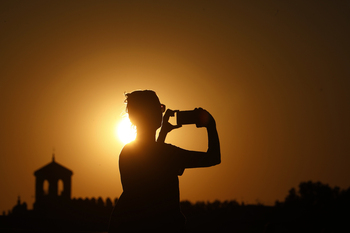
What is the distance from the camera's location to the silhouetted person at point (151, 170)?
2.95 metres

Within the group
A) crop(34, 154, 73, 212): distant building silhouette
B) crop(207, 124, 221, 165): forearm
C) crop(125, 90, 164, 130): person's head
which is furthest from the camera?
crop(34, 154, 73, 212): distant building silhouette

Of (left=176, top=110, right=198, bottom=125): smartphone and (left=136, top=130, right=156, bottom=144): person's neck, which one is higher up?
(left=176, top=110, right=198, bottom=125): smartphone

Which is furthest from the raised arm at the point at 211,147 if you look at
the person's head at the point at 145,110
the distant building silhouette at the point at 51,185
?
the distant building silhouette at the point at 51,185

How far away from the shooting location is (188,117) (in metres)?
3.04

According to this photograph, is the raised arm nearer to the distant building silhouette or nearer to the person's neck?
the person's neck

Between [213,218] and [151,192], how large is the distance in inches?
1296

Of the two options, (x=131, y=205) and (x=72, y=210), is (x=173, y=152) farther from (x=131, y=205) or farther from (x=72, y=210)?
(x=72, y=210)

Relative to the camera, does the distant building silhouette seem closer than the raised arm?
No

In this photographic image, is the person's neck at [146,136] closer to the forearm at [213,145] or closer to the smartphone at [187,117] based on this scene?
the smartphone at [187,117]

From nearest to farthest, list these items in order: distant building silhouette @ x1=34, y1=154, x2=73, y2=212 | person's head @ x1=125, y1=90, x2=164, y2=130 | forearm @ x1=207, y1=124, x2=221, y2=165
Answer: forearm @ x1=207, y1=124, x2=221, y2=165 < person's head @ x1=125, y1=90, x2=164, y2=130 < distant building silhouette @ x1=34, y1=154, x2=73, y2=212

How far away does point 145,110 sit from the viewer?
315 cm

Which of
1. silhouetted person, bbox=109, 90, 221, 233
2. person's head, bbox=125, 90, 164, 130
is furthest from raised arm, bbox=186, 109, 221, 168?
person's head, bbox=125, 90, 164, 130

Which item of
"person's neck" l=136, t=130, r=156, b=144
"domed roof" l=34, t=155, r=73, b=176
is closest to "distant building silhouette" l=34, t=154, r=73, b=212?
"domed roof" l=34, t=155, r=73, b=176

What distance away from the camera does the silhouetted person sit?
9.67 ft
